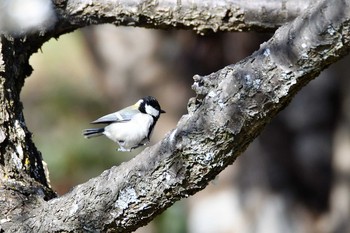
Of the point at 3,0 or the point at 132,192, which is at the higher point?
the point at 3,0

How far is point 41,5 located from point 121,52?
4.79m

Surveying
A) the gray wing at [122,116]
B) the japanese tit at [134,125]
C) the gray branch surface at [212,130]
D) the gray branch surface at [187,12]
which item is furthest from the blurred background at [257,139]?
the gray branch surface at [212,130]

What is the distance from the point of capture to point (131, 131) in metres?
3.54

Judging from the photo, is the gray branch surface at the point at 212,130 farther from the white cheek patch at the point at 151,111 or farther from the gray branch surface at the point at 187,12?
the white cheek patch at the point at 151,111

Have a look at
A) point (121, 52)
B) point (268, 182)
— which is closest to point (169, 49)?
point (121, 52)

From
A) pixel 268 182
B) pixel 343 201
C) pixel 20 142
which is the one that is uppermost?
pixel 268 182

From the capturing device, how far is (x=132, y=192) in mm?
2227

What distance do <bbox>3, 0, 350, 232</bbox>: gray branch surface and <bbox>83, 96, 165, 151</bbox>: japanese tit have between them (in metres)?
1.13

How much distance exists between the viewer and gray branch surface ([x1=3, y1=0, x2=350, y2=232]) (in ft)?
6.42

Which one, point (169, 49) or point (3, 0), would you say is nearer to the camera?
point (3, 0)

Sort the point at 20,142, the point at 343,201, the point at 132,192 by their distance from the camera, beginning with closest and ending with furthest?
the point at 132,192, the point at 20,142, the point at 343,201

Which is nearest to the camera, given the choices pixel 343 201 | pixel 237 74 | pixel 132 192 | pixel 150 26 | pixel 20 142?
pixel 237 74

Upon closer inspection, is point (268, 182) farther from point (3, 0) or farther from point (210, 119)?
point (210, 119)

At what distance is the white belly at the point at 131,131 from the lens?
352 cm
